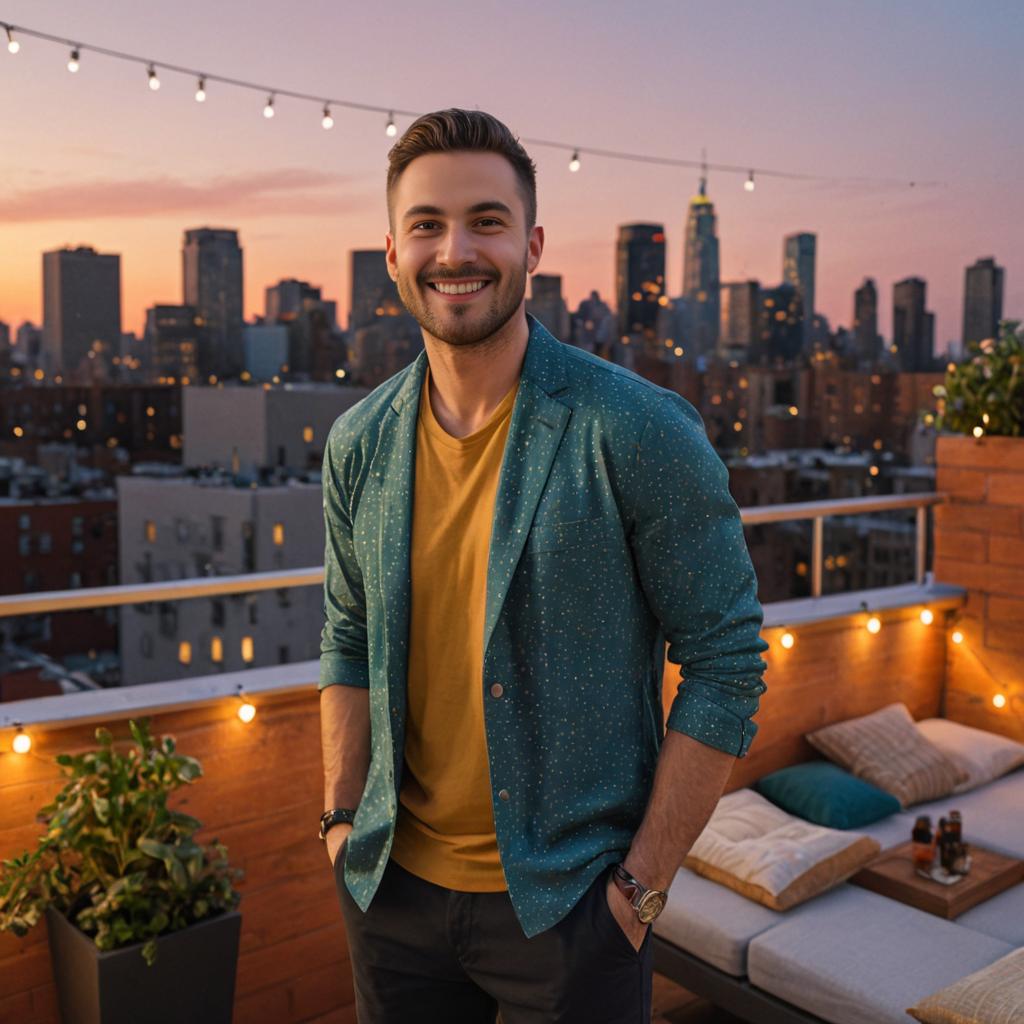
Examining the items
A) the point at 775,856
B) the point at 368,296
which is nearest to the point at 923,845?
the point at 775,856

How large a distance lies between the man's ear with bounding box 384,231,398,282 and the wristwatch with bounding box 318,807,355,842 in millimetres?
714

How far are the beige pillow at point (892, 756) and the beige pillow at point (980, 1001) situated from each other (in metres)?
1.41

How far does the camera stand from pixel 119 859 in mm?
2506

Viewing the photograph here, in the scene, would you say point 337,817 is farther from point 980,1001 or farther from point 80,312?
point 80,312

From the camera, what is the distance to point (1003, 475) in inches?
185

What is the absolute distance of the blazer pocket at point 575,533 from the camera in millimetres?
1302

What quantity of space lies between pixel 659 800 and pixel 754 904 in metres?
1.98

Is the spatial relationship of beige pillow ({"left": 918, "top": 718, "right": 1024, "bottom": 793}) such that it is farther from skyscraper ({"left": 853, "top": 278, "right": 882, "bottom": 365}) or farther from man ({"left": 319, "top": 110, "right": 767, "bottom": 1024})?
skyscraper ({"left": 853, "top": 278, "right": 882, "bottom": 365})

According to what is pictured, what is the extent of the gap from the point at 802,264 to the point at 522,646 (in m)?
15.6

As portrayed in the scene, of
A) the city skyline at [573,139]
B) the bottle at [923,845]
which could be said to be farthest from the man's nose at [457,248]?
the bottle at [923,845]

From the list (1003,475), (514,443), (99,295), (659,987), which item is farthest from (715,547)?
(99,295)

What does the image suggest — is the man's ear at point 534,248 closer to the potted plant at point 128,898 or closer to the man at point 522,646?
the man at point 522,646

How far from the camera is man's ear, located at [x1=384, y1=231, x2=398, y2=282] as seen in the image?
1.47m

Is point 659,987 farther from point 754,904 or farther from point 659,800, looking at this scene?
point 659,800
